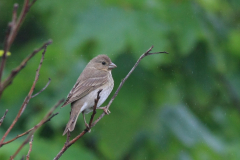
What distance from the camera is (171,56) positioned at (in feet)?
20.7

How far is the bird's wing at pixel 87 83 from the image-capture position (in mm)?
4779

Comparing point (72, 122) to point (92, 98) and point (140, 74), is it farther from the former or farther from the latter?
point (140, 74)

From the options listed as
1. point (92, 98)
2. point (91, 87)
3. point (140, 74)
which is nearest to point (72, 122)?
point (92, 98)

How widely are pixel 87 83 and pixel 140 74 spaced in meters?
1.18

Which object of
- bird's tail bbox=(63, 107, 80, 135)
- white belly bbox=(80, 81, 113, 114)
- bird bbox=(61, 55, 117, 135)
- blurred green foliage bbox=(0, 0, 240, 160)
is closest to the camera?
bird's tail bbox=(63, 107, 80, 135)

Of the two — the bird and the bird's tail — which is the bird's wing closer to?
the bird

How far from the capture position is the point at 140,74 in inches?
240

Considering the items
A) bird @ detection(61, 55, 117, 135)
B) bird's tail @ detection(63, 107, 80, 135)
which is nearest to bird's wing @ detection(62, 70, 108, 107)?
bird @ detection(61, 55, 117, 135)

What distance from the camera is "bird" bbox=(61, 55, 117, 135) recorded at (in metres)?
4.63

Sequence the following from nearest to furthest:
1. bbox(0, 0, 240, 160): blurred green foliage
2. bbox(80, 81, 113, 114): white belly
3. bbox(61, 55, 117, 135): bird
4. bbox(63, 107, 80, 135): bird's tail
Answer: bbox(63, 107, 80, 135): bird's tail
bbox(61, 55, 117, 135): bird
bbox(80, 81, 113, 114): white belly
bbox(0, 0, 240, 160): blurred green foliage

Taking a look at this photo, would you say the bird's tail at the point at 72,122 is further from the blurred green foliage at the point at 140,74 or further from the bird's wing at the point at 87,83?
the blurred green foliage at the point at 140,74

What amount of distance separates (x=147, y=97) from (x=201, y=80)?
1.27m

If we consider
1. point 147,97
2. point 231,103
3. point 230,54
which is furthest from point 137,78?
point 231,103

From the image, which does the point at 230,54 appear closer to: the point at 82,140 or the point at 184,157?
the point at 184,157
